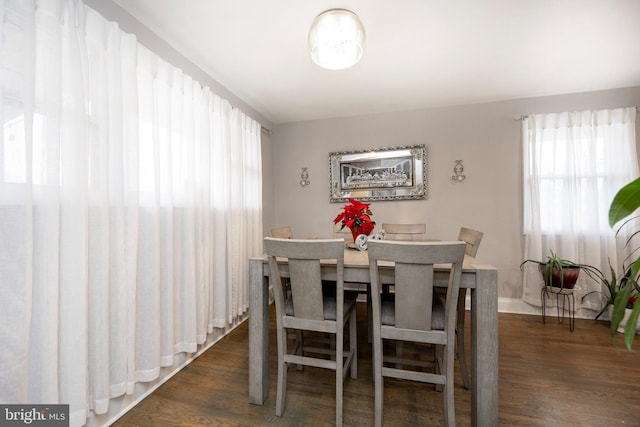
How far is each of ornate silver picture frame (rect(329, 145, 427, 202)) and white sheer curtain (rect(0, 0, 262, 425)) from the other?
6.34 feet

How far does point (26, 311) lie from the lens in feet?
3.73

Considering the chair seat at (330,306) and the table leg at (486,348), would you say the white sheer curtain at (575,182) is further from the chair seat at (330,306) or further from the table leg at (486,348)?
the chair seat at (330,306)

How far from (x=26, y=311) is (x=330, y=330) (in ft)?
4.53

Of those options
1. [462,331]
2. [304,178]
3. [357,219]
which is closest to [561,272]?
[462,331]

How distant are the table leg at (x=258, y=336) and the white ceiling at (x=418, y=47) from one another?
167 cm

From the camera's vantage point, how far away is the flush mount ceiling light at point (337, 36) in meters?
1.64

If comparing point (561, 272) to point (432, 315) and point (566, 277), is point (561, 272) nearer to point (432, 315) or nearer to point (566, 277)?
point (566, 277)

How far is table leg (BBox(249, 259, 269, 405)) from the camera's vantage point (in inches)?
65.6

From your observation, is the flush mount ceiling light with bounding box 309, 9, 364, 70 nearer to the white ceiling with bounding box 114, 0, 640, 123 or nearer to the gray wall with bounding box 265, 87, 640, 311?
the white ceiling with bounding box 114, 0, 640, 123

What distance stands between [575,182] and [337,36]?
3.02 metres

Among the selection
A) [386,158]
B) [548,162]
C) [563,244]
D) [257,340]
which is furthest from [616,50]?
[257,340]

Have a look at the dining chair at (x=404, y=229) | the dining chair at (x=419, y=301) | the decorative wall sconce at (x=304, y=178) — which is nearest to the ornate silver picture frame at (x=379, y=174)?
the decorative wall sconce at (x=304, y=178)

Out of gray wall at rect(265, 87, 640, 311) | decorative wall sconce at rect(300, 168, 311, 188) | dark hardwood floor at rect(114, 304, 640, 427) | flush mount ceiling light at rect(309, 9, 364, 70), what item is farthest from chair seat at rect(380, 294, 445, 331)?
decorative wall sconce at rect(300, 168, 311, 188)

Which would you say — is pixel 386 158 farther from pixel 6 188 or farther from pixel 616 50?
pixel 6 188
